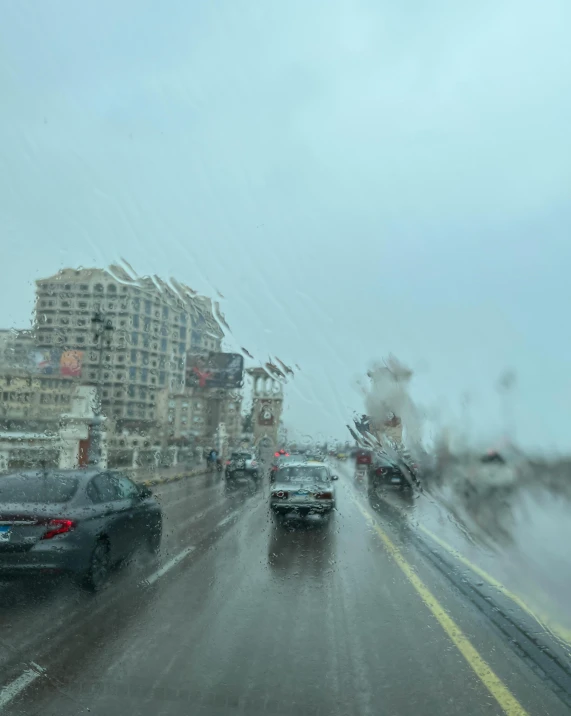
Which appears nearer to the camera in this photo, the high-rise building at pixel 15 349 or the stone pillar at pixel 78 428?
the stone pillar at pixel 78 428

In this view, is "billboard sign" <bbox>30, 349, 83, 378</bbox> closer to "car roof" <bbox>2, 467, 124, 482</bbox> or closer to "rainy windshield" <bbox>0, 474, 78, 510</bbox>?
"car roof" <bbox>2, 467, 124, 482</bbox>

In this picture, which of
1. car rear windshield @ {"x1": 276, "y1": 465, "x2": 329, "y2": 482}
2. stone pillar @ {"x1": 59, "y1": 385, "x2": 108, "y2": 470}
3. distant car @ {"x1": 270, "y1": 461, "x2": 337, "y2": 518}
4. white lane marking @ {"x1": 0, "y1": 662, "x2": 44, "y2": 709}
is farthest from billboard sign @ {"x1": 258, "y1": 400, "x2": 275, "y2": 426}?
white lane marking @ {"x1": 0, "y1": 662, "x2": 44, "y2": 709}

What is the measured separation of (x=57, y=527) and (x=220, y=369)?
89.4ft

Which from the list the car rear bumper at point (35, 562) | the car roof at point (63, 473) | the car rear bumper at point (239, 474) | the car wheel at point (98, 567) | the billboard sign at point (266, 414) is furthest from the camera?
the billboard sign at point (266, 414)

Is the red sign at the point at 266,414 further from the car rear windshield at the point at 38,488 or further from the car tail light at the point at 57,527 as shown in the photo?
the car tail light at the point at 57,527

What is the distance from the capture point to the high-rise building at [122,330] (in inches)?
1180

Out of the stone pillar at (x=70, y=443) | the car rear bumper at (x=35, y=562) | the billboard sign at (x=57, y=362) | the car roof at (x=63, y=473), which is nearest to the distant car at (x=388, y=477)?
the stone pillar at (x=70, y=443)

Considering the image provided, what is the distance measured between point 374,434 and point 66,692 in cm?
1531

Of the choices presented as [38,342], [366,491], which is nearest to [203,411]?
[38,342]

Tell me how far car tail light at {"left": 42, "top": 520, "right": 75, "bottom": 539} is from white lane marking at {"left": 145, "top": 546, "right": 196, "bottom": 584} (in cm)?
146

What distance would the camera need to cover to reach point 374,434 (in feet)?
63.1

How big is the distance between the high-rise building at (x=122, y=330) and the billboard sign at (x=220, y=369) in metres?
1.31

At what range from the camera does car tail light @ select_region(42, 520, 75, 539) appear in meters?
7.11

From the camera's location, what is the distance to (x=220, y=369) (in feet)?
113
